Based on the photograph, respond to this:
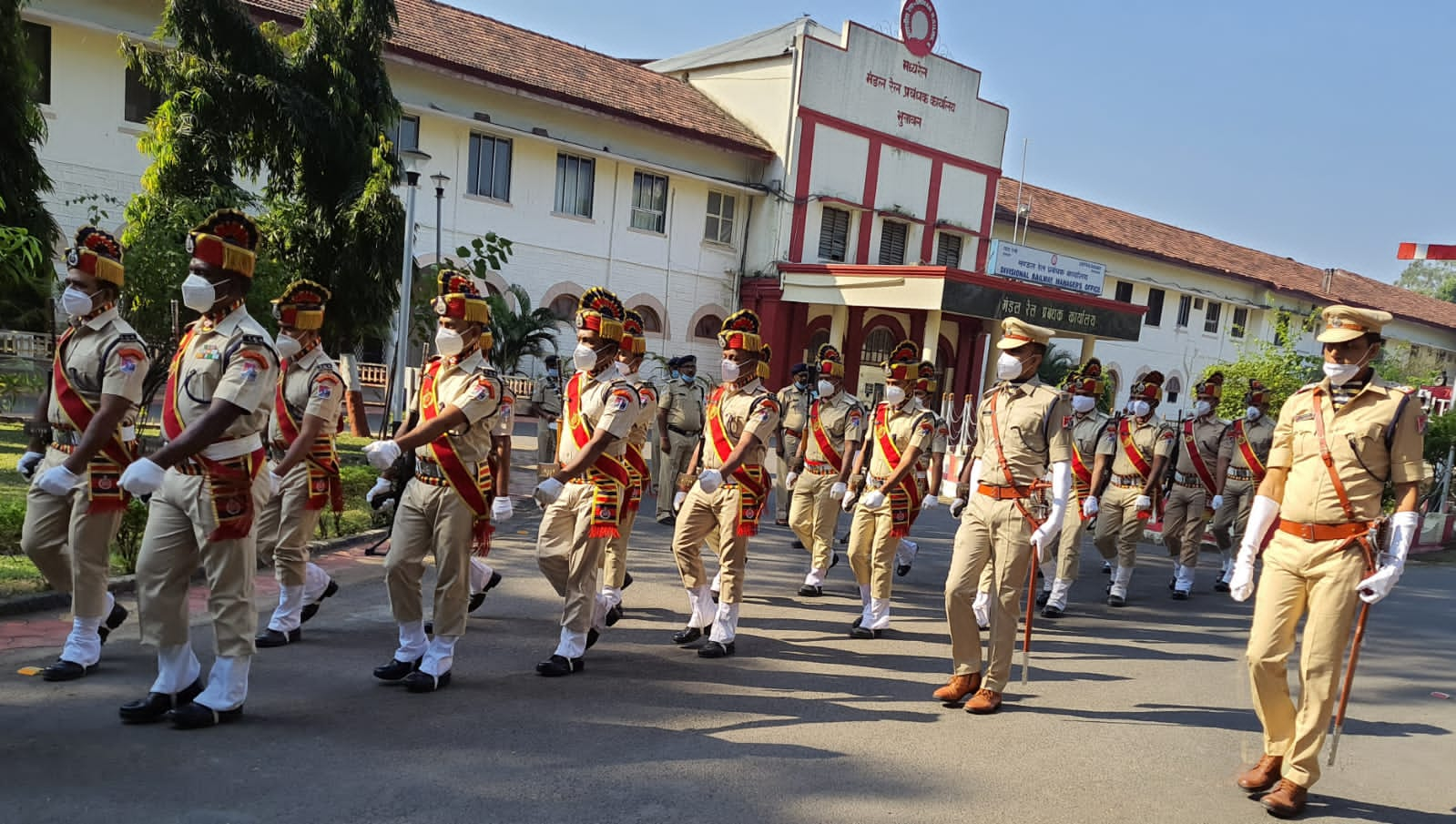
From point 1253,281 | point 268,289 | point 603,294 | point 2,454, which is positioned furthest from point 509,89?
point 1253,281

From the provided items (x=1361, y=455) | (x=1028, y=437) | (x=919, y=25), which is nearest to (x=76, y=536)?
(x=1028, y=437)

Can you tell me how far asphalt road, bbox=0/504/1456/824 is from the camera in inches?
160

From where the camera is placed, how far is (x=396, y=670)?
5422 mm

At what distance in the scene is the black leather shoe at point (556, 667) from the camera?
5777 millimetres

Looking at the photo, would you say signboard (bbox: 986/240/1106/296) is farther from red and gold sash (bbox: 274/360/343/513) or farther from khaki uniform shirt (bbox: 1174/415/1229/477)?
red and gold sash (bbox: 274/360/343/513)

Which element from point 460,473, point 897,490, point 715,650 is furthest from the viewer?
point 897,490

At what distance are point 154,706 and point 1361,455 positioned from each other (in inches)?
221

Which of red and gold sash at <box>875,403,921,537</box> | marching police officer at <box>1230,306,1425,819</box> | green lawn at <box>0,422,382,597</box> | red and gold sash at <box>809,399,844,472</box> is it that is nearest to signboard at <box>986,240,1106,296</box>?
green lawn at <box>0,422,382,597</box>

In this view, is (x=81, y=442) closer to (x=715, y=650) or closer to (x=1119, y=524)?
(x=715, y=650)

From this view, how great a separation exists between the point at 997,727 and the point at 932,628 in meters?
2.41

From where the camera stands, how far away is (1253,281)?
37.9m

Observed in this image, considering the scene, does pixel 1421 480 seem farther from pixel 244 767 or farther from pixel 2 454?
pixel 2 454

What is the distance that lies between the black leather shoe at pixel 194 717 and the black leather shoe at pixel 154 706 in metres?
0.05

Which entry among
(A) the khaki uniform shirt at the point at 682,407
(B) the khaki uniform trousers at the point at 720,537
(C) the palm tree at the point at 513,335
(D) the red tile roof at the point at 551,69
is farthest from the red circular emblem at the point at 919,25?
(B) the khaki uniform trousers at the point at 720,537
